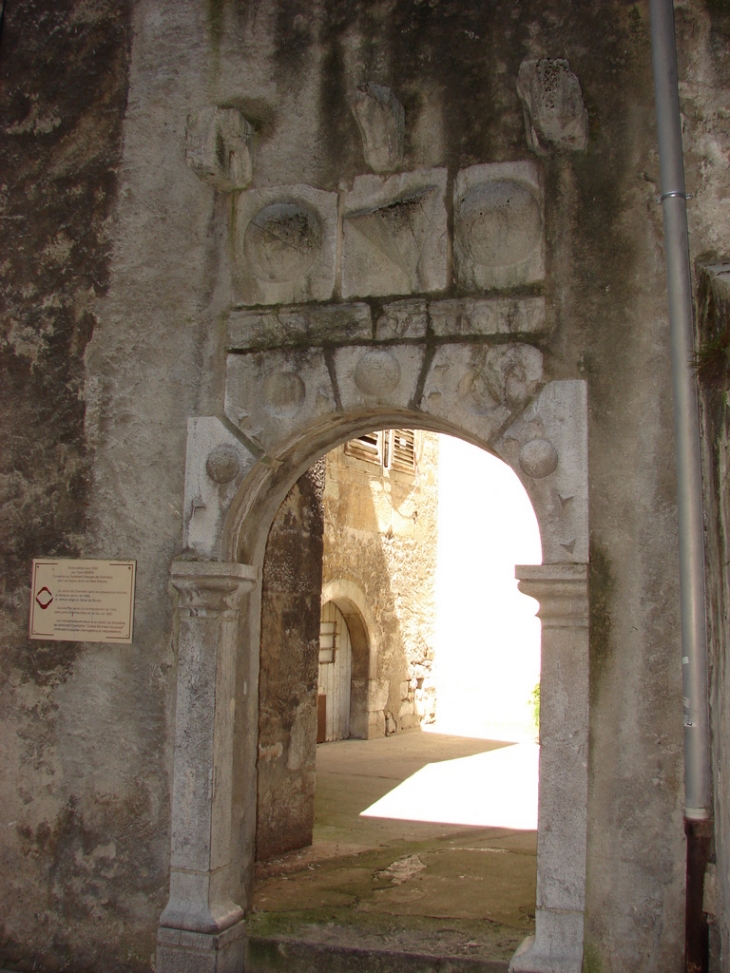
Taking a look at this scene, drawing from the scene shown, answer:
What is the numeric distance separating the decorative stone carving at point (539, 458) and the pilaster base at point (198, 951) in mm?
2102

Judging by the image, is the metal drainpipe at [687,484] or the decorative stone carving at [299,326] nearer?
the metal drainpipe at [687,484]

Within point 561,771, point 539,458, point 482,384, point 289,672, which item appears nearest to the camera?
point 561,771

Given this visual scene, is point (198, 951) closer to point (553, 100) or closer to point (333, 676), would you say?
point (553, 100)

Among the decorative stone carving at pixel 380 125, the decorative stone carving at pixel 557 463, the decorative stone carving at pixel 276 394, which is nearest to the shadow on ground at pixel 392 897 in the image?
the decorative stone carving at pixel 557 463

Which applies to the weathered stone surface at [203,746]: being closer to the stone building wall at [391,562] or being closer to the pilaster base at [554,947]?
the pilaster base at [554,947]

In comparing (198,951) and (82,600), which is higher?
(82,600)

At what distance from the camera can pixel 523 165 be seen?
372 cm

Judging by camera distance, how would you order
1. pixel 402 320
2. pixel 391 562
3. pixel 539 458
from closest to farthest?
1. pixel 539 458
2. pixel 402 320
3. pixel 391 562

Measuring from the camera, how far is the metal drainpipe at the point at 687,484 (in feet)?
10.4

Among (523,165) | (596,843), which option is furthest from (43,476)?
(596,843)

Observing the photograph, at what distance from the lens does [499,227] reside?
373cm

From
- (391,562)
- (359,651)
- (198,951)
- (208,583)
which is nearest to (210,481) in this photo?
(208,583)

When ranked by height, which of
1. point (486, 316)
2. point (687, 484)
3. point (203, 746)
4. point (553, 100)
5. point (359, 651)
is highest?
point (553, 100)

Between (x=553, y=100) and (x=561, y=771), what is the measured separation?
2.38 m
